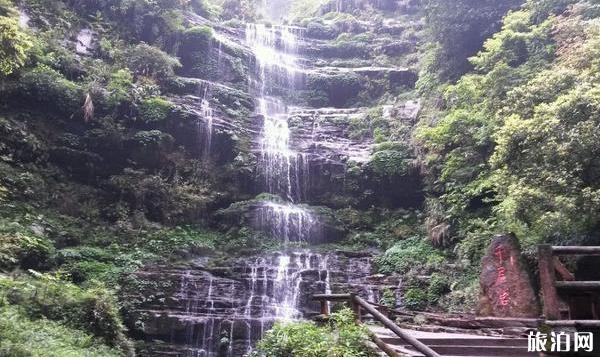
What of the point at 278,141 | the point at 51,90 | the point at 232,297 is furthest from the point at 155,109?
the point at 232,297

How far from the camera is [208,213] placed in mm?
16953

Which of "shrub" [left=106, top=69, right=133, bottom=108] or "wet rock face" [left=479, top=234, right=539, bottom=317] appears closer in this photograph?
"wet rock face" [left=479, top=234, right=539, bottom=317]

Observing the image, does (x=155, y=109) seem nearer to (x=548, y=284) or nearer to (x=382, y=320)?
(x=382, y=320)

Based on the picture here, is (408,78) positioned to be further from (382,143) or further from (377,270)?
(377,270)

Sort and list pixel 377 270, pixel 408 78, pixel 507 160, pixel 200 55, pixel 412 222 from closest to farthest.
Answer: pixel 507 160
pixel 377 270
pixel 412 222
pixel 200 55
pixel 408 78

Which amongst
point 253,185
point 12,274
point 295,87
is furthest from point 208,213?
point 295,87

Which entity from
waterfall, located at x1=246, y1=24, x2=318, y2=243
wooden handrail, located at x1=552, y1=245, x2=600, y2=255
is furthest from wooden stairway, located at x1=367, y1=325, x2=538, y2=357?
waterfall, located at x1=246, y1=24, x2=318, y2=243

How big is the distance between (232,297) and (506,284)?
6.81 meters

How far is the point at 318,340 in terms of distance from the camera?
6289mm

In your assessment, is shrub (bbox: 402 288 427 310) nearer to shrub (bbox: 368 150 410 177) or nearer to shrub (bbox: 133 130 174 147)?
shrub (bbox: 368 150 410 177)

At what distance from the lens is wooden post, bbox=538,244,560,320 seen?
188 inches

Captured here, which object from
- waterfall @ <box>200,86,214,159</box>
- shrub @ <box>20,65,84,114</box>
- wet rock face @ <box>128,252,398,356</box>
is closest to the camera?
wet rock face @ <box>128,252,398,356</box>

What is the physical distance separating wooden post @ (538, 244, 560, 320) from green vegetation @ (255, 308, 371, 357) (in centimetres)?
217

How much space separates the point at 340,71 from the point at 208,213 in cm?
1189
